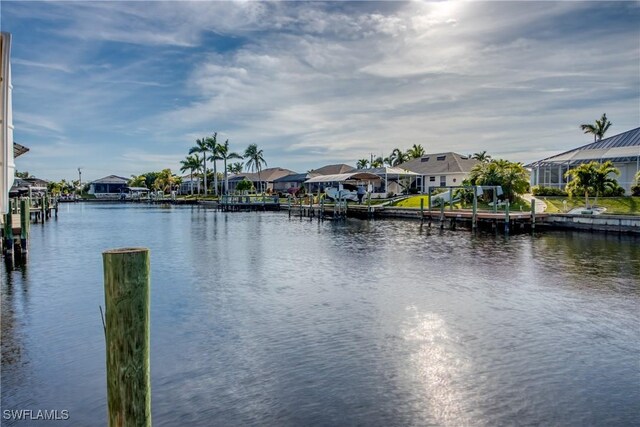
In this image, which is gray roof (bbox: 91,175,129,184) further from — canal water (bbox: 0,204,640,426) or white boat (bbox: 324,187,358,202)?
canal water (bbox: 0,204,640,426)

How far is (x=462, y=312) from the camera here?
1377 centimetres

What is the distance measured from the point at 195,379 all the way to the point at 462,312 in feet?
25.6

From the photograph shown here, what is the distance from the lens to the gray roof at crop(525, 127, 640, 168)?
4351 centimetres

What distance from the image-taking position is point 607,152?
45781 millimetres

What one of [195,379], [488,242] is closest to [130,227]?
[488,242]

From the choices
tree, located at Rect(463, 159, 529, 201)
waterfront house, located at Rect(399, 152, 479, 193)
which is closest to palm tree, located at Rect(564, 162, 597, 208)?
tree, located at Rect(463, 159, 529, 201)

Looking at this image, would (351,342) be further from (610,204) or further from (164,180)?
(164,180)

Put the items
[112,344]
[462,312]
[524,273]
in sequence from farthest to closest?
1. [524,273]
2. [462,312]
3. [112,344]

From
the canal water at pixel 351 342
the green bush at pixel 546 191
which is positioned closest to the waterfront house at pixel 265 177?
the green bush at pixel 546 191

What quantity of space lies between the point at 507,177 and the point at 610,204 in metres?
8.72

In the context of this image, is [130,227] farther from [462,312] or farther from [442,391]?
[442,391]

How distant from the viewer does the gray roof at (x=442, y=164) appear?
6288cm

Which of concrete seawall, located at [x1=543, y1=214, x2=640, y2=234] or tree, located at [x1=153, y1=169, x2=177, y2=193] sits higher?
tree, located at [x1=153, y1=169, x2=177, y2=193]

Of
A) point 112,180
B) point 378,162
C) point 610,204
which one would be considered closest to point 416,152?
point 378,162
